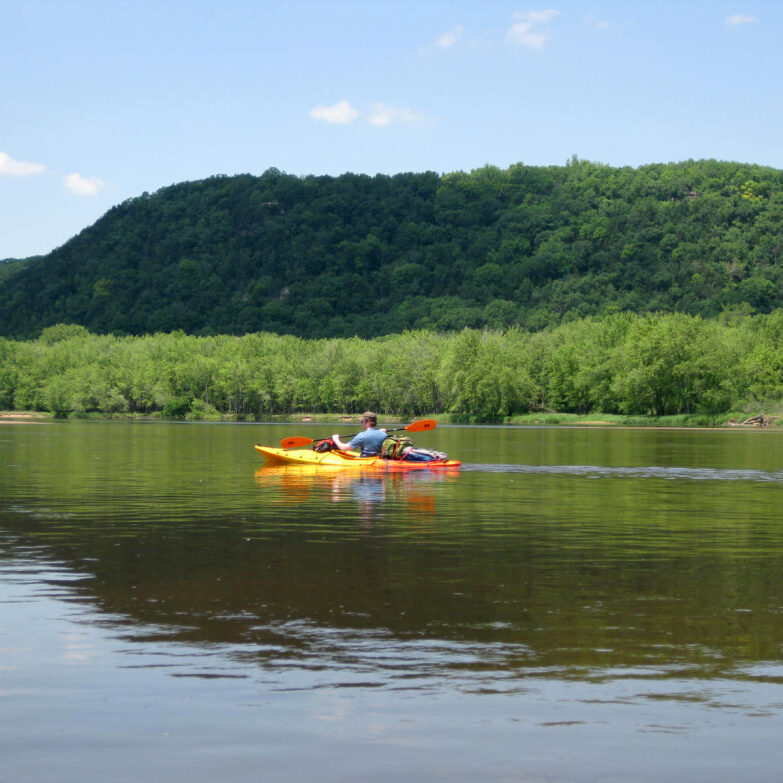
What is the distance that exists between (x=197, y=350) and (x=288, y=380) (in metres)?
33.8

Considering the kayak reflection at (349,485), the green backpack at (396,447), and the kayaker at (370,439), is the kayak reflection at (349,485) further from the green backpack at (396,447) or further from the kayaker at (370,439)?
the kayaker at (370,439)

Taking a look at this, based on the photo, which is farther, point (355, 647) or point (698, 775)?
point (355, 647)

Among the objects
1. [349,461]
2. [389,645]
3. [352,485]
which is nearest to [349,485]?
[352,485]

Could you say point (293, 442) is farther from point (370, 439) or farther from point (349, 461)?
point (370, 439)

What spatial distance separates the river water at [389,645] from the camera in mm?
8570

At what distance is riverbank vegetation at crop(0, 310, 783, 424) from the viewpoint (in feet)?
419

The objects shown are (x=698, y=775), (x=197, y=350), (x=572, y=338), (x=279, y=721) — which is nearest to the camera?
(x=698, y=775)

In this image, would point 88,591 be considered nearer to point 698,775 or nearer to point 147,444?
point 698,775

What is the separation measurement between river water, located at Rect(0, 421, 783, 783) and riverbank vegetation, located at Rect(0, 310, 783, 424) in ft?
340

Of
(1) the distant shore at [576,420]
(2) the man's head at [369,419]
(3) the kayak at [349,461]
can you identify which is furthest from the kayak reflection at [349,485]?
(1) the distant shore at [576,420]

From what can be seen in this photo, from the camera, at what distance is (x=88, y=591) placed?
15562 mm

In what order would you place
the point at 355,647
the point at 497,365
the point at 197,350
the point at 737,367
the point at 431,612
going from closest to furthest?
the point at 355,647, the point at 431,612, the point at 737,367, the point at 497,365, the point at 197,350

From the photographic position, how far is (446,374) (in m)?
143

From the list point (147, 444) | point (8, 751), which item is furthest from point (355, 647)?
point (147, 444)
